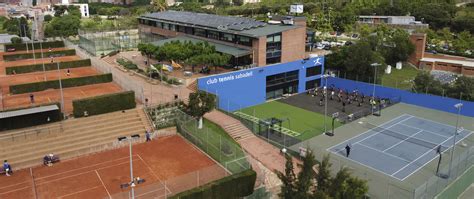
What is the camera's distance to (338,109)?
4869 cm

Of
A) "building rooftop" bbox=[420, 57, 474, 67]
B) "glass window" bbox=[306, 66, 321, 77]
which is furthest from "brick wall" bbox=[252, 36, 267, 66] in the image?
"building rooftop" bbox=[420, 57, 474, 67]

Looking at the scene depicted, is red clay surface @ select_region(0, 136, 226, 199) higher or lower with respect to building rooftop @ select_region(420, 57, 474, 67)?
lower

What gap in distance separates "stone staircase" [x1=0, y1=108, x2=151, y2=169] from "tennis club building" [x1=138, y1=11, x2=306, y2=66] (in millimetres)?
18538

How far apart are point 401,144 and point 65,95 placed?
36.1 meters

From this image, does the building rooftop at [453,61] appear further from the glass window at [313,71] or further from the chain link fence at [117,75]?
the chain link fence at [117,75]

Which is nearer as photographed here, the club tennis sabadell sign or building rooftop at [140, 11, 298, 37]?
the club tennis sabadell sign

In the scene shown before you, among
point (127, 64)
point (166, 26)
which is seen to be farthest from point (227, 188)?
point (166, 26)

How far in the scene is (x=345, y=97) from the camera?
53500 millimetres

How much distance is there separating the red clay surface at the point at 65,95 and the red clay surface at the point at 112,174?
10.2m

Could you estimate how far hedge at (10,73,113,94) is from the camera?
152 ft

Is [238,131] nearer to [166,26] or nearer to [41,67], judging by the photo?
[41,67]

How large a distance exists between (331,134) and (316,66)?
63.1ft

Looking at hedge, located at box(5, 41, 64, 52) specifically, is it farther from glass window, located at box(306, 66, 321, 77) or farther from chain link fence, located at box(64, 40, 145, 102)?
glass window, located at box(306, 66, 321, 77)

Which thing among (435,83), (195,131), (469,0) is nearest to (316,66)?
(435,83)
